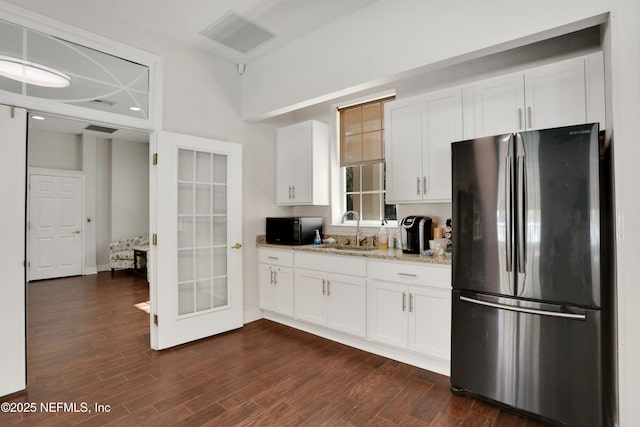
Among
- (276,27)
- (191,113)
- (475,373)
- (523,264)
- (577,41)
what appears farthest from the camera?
(191,113)

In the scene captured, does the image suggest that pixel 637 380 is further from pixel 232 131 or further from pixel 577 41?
pixel 232 131

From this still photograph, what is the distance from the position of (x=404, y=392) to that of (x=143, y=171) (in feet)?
25.2

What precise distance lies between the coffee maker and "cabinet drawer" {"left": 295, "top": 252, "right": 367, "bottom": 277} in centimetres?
43

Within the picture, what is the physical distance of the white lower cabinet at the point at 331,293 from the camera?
3.11 m

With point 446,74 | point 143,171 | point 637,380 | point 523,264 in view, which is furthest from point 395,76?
point 143,171

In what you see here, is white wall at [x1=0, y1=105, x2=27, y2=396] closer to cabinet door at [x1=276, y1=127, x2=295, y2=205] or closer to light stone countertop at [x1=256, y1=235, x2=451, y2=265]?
light stone countertop at [x1=256, y1=235, x2=451, y2=265]

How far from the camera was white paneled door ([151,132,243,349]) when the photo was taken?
323 cm

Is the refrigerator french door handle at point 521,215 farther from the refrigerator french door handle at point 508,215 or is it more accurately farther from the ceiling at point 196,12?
the ceiling at point 196,12

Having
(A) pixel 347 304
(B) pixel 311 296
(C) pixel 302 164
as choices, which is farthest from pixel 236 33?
(A) pixel 347 304

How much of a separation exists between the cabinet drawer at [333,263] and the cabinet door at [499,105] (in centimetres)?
147

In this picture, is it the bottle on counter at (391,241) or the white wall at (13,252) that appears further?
the bottle on counter at (391,241)

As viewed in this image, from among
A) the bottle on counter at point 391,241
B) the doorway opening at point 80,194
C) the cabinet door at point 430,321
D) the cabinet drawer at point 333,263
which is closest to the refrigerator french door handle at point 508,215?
the cabinet door at point 430,321

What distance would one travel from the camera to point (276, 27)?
3115 millimetres

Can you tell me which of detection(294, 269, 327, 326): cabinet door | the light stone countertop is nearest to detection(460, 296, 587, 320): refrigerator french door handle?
the light stone countertop
